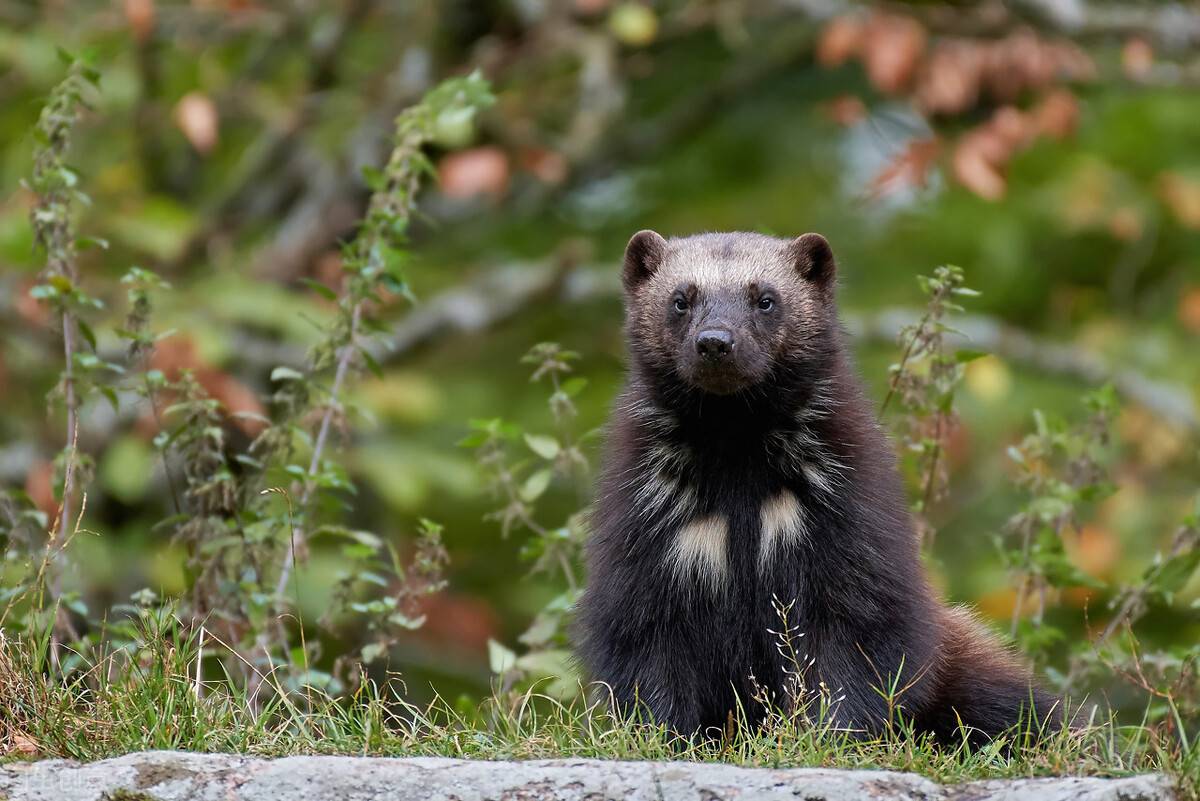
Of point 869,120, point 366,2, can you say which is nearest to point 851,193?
point 869,120

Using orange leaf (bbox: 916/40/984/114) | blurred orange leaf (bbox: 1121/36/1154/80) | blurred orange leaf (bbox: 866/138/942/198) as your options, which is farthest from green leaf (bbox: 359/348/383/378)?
blurred orange leaf (bbox: 1121/36/1154/80)

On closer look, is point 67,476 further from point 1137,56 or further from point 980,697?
point 1137,56

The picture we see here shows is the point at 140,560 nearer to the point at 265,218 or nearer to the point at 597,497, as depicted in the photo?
the point at 265,218

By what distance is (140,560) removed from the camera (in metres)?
10.7

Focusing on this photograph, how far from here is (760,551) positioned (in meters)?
6.01

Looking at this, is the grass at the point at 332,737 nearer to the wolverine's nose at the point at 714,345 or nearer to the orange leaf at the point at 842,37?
the wolverine's nose at the point at 714,345

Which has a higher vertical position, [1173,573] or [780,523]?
[780,523]

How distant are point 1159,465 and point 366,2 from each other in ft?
25.0

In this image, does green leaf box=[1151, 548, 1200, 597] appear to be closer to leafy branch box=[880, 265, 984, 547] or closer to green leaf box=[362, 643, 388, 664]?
leafy branch box=[880, 265, 984, 547]

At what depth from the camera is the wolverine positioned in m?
5.95

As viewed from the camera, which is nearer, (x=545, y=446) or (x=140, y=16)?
(x=545, y=446)

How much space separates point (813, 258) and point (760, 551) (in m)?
1.39

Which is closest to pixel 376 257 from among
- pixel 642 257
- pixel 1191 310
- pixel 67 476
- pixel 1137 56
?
pixel 642 257

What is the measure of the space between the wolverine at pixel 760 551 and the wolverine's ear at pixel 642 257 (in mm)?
420
